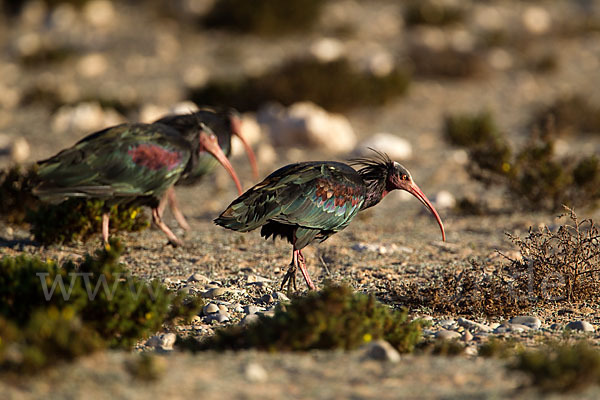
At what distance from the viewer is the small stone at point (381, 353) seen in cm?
459

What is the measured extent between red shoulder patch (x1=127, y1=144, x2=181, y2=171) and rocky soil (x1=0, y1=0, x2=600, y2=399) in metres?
1.01

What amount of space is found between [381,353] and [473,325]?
1777mm

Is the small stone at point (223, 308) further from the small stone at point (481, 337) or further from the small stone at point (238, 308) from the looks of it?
the small stone at point (481, 337)

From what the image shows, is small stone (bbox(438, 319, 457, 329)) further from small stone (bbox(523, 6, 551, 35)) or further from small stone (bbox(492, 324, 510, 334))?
small stone (bbox(523, 6, 551, 35))

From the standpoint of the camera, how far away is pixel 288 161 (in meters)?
14.0

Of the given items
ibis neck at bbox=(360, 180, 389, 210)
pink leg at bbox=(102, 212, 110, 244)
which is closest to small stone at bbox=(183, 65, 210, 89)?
pink leg at bbox=(102, 212, 110, 244)

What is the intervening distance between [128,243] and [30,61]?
41.3 ft

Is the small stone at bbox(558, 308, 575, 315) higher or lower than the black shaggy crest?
lower

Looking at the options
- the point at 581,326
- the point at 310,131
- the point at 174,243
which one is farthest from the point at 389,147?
the point at 581,326

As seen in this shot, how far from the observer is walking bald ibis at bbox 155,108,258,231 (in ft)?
29.2

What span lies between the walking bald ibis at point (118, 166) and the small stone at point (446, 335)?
3.21m

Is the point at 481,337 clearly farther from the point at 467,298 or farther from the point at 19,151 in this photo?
the point at 19,151

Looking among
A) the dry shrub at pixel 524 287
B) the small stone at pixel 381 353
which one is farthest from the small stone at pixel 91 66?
the small stone at pixel 381 353

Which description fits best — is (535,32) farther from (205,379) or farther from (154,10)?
(205,379)
